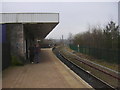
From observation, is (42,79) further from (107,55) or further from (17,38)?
(107,55)

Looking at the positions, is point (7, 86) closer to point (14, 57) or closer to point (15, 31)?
point (14, 57)

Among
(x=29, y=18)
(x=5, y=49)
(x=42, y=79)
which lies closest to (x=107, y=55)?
(x=29, y=18)

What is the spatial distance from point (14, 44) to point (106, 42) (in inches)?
494

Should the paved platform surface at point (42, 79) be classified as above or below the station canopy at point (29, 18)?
below

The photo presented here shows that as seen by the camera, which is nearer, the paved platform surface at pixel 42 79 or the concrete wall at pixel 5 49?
the paved platform surface at pixel 42 79

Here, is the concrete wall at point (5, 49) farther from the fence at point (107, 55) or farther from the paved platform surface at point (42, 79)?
the fence at point (107, 55)

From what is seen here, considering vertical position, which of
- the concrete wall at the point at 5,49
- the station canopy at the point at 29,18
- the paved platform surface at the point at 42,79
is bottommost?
the paved platform surface at the point at 42,79

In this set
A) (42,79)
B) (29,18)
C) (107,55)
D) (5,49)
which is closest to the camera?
(42,79)

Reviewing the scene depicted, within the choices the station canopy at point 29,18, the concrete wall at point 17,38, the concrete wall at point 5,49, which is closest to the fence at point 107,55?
the station canopy at point 29,18

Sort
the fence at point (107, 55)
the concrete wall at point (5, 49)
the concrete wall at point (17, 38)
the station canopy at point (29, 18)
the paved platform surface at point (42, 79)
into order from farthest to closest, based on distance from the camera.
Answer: the fence at point (107, 55) < the concrete wall at point (17, 38) < the station canopy at point (29, 18) < the concrete wall at point (5, 49) < the paved platform surface at point (42, 79)

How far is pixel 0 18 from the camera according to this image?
16.7m

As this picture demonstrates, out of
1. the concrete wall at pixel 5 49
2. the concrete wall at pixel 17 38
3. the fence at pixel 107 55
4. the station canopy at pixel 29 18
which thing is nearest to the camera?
the concrete wall at pixel 5 49

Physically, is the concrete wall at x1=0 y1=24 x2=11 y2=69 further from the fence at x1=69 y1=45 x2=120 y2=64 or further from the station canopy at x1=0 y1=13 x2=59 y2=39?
the fence at x1=69 y1=45 x2=120 y2=64

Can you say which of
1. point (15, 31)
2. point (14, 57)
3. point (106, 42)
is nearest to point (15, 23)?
point (15, 31)
